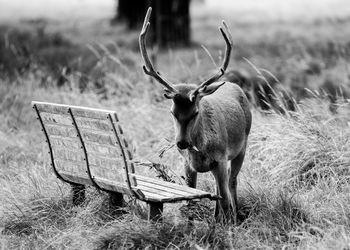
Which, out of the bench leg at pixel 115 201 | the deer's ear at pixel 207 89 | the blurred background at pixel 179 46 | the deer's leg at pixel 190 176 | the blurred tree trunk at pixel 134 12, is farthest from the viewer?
the blurred tree trunk at pixel 134 12

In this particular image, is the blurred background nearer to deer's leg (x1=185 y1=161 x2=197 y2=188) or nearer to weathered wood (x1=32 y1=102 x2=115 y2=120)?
weathered wood (x1=32 y1=102 x2=115 y2=120)

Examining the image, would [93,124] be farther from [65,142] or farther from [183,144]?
[183,144]

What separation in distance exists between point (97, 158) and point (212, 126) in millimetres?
955

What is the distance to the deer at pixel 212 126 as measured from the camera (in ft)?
18.2

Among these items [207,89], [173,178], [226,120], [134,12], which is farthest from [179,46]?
[207,89]

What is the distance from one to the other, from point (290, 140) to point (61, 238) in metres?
2.71

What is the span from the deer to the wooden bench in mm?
297

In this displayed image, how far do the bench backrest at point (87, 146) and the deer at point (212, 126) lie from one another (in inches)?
17.9

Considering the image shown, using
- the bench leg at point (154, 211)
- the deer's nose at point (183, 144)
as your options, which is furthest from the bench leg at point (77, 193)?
the deer's nose at point (183, 144)

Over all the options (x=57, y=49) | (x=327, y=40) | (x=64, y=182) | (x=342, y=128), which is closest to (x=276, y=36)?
(x=327, y=40)

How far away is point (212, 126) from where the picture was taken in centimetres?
598

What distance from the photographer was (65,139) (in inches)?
246

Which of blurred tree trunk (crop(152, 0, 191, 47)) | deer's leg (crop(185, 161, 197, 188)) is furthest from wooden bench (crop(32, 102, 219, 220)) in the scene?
blurred tree trunk (crop(152, 0, 191, 47))

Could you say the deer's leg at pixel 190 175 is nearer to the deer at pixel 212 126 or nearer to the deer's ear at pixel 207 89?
the deer at pixel 212 126
